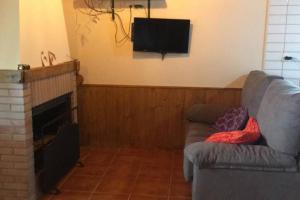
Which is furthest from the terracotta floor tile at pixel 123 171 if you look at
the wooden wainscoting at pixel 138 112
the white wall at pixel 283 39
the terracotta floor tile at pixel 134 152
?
the white wall at pixel 283 39

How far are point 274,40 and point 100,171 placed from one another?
2257mm

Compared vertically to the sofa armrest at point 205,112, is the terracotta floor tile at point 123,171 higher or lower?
lower

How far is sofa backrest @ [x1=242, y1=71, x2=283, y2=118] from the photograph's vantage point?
2.91 metres

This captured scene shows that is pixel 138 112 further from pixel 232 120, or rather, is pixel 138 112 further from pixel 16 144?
pixel 16 144

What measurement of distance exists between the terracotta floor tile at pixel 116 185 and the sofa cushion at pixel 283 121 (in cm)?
128

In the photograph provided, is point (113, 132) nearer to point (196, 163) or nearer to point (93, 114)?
point (93, 114)

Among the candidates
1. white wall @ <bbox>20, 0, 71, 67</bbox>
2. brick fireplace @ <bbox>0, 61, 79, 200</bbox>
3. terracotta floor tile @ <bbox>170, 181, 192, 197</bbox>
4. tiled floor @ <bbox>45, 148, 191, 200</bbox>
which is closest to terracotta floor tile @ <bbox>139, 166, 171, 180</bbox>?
tiled floor @ <bbox>45, 148, 191, 200</bbox>

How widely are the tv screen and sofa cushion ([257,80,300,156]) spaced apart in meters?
1.49

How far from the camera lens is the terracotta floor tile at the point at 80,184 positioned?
300cm

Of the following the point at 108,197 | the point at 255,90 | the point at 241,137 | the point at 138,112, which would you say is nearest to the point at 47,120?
the point at 108,197

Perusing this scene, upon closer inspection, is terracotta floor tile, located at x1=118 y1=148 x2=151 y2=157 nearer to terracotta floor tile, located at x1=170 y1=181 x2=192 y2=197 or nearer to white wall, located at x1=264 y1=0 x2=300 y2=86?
terracotta floor tile, located at x1=170 y1=181 x2=192 y2=197

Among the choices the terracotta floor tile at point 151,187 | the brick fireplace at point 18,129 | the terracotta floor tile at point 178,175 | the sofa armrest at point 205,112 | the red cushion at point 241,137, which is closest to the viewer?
the red cushion at point 241,137

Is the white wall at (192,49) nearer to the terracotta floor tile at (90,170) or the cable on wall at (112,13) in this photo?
the cable on wall at (112,13)

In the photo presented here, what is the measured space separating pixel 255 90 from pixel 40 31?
75.2 inches
